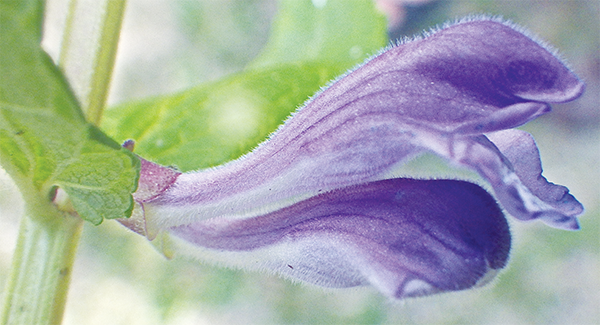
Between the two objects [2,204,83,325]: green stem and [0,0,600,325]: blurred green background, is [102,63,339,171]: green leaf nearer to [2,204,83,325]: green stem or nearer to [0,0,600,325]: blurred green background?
[2,204,83,325]: green stem

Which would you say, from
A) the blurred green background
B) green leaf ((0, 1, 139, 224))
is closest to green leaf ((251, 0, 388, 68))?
green leaf ((0, 1, 139, 224))

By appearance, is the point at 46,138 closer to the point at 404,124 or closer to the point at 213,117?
the point at 404,124

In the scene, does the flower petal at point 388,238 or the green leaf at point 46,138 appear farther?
the flower petal at point 388,238

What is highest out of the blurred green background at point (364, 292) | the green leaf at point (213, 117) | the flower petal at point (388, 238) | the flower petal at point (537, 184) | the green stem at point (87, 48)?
the green stem at point (87, 48)

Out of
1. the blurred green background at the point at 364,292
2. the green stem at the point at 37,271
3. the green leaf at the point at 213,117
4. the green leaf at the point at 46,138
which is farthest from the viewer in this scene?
the blurred green background at the point at 364,292

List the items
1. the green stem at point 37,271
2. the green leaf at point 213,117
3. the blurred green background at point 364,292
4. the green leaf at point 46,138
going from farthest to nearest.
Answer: the blurred green background at point 364,292
the green leaf at point 213,117
the green stem at point 37,271
the green leaf at point 46,138

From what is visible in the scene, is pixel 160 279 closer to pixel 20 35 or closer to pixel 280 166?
pixel 280 166

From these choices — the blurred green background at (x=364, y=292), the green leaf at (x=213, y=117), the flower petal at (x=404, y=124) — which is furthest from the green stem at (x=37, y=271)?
the blurred green background at (x=364, y=292)

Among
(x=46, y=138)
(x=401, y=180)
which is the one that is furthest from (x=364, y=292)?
(x=46, y=138)

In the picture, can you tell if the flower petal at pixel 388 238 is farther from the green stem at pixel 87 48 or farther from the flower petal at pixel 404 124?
the green stem at pixel 87 48
